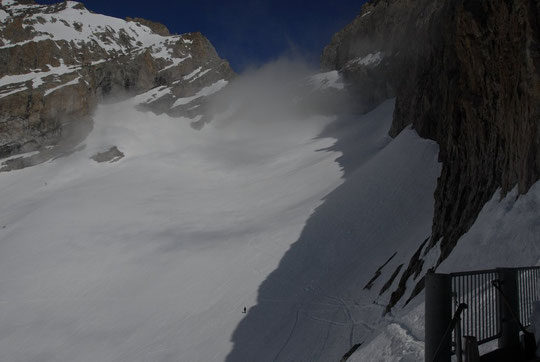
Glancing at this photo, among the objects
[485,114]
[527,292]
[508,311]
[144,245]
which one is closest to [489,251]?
[527,292]

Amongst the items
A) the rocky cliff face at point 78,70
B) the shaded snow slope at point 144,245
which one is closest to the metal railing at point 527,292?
the shaded snow slope at point 144,245

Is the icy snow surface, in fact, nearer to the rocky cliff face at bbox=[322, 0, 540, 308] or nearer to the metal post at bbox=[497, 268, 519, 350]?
the metal post at bbox=[497, 268, 519, 350]

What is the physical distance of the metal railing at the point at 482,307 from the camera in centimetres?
392

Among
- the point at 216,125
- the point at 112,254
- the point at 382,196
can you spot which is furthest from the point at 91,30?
the point at 382,196

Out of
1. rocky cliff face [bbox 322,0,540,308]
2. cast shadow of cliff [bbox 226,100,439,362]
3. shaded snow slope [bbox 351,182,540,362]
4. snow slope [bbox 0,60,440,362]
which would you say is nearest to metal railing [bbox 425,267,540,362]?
shaded snow slope [bbox 351,182,540,362]

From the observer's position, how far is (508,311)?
4.80 m

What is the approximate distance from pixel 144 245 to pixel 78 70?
2911 inches

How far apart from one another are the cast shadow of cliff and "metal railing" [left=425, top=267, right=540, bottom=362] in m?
8.80

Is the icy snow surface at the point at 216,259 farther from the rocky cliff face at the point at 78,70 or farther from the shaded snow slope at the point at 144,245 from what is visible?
the rocky cliff face at the point at 78,70

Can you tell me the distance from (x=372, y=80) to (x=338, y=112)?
915 centimetres

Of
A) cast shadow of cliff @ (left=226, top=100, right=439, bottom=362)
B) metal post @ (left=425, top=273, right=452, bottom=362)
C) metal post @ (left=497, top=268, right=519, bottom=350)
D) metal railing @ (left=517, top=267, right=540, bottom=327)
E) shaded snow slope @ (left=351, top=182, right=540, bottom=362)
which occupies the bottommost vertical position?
cast shadow of cliff @ (left=226, top=100, right=439, bottom=362)

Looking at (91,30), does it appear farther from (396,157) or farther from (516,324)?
(516,324)

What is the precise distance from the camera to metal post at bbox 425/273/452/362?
3.87 metres

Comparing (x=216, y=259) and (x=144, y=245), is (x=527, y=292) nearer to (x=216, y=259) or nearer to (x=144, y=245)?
(x=216, y=259)
